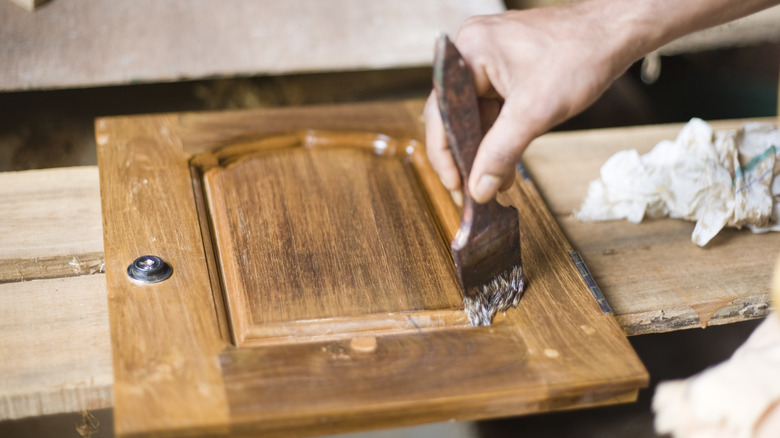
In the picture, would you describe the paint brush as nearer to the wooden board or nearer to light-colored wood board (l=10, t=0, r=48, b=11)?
the wooden board

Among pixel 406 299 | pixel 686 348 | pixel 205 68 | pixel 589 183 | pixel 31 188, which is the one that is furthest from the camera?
pixel 205 68

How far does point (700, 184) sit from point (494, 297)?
44 cm

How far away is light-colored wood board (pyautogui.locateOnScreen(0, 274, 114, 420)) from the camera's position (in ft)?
2.77

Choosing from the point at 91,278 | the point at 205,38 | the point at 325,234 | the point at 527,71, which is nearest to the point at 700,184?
the point at 527,71

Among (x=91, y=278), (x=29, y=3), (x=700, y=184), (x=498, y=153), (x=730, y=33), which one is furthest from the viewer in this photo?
(x=730, y=33)

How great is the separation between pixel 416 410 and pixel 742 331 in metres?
1.03

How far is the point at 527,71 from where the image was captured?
0.95m

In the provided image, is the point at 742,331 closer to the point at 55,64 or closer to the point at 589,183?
the point at 589,183

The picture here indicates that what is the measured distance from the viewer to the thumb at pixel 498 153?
889 millimetres

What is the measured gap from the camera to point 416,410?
2.68 ft

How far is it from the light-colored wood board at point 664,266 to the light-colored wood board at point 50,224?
30.4 inches

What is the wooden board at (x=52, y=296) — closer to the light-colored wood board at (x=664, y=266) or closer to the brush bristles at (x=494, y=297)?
the brush bristles at (x=494, y=297)

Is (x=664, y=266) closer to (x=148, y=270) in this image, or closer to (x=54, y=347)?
(x=148, y=270)

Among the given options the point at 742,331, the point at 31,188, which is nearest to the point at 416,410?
the point at 31,188
